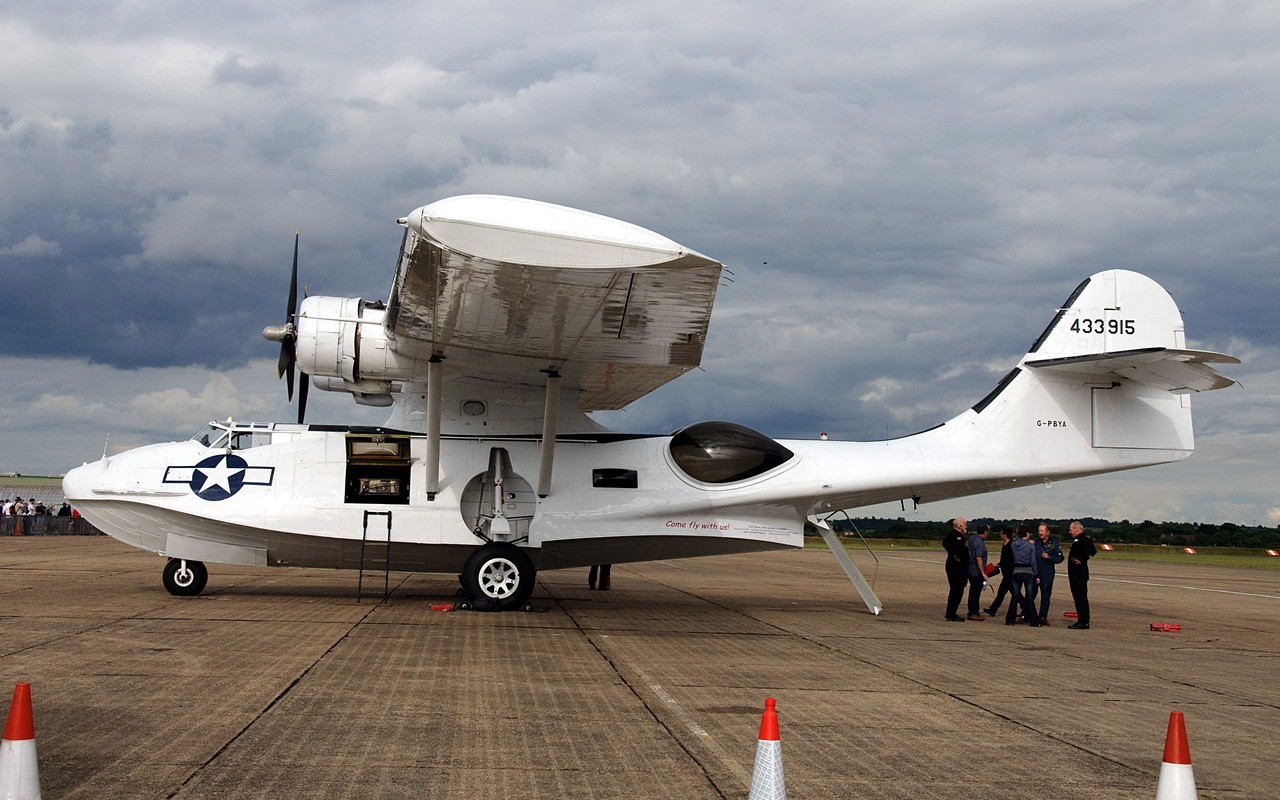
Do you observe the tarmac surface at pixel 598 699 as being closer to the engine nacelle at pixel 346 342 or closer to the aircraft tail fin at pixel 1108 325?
the engine nacelle at pixel 346 342

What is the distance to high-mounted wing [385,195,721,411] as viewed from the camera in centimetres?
930

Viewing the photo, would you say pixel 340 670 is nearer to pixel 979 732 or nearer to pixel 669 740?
pixel 669 740

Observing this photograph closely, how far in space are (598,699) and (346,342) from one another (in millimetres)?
7304

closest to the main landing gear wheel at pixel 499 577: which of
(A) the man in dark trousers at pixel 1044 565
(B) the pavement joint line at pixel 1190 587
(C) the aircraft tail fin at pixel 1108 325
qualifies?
(A) the man in dark trousers at pixel 1044 565

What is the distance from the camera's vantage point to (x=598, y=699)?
7.99m

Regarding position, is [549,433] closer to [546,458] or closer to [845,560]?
[546,458]

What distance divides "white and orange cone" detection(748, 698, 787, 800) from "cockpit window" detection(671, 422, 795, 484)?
10308 mm

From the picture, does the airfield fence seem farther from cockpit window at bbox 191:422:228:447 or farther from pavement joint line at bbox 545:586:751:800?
pavement joint line at bbox 545:586:751:800

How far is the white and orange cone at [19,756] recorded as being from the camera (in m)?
4.07

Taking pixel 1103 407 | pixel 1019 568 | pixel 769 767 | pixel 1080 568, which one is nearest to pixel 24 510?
pixel 1019 568

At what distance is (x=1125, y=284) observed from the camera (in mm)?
15547

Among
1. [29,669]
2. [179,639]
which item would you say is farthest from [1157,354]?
[29,669]

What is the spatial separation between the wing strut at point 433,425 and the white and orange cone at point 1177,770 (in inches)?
405

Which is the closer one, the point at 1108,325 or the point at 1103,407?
the point at 1103,407
